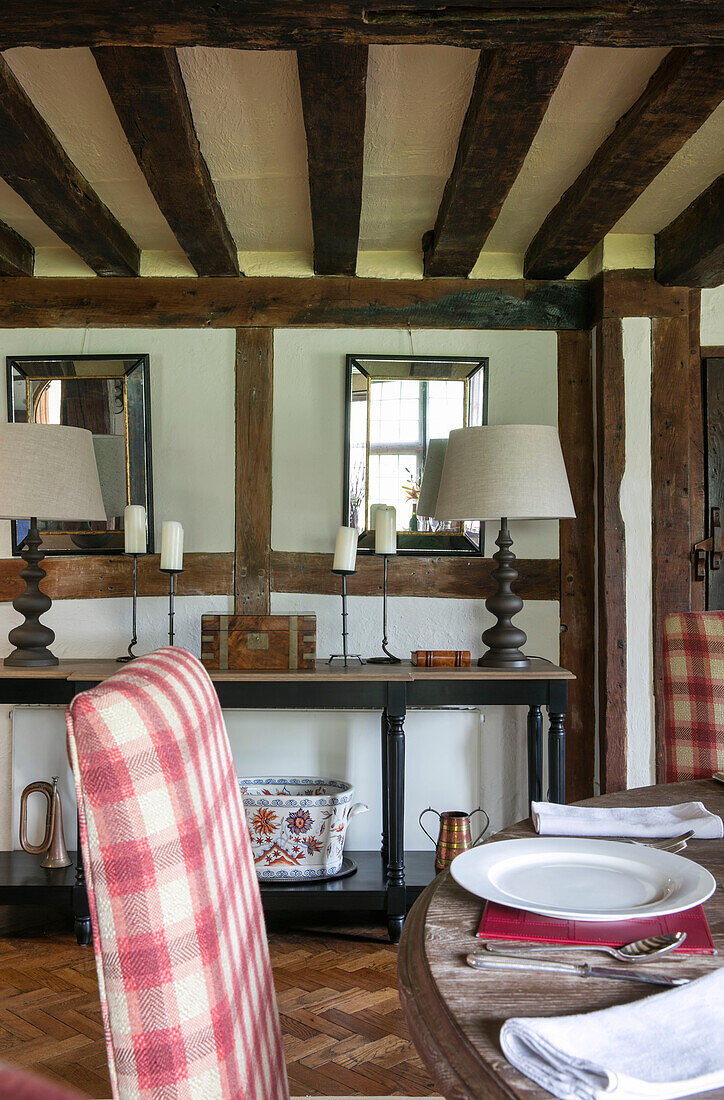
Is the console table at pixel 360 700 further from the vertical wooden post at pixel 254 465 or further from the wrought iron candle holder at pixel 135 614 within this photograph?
the vertical wooden post at pixel 254 465

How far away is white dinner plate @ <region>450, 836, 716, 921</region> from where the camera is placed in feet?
2.91

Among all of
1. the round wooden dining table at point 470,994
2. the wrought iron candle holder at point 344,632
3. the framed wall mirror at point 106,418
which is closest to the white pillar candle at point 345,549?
the wrought iron candle holder at point 344,632

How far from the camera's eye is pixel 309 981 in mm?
2473

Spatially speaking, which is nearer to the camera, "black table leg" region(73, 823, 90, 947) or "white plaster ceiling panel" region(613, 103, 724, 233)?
"white plaster ceiling panel" region(613, 103, 724, 233)

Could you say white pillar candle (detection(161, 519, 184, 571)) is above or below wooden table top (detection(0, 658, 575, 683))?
above

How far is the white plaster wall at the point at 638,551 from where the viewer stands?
3070mm

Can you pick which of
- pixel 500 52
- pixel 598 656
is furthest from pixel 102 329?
pixel 598 656

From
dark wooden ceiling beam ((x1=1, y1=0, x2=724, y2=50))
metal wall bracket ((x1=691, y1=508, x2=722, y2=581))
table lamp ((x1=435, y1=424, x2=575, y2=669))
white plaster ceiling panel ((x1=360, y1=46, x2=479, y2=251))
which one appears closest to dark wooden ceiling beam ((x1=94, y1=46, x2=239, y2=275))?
dark wooden ceiling beam ((x1=1, y1=0, x2=724, y2=50))

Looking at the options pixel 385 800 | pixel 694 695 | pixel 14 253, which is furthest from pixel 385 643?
pixel 14 253

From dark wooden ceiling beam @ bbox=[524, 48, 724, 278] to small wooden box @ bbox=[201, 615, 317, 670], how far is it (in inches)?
59.3

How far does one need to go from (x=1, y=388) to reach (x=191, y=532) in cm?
88

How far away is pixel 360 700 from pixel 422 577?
66 centimetres

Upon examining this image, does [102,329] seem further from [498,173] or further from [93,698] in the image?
[93,698]

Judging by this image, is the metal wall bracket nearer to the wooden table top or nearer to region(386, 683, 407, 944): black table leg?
the wooden table top
